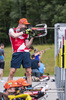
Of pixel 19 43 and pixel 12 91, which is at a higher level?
pixel 19 43

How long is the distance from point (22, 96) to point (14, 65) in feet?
9.46

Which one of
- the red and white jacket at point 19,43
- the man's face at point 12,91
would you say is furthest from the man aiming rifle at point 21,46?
the man's face at point 12,91

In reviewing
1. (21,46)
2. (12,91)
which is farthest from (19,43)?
(12,91)

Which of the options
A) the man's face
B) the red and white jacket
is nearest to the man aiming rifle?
the red and white jacket

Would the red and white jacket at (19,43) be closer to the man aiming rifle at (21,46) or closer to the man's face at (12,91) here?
the man aiming rifle at (21,46)

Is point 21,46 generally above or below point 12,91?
above

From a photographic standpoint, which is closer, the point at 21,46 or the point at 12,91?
the point at 12,91

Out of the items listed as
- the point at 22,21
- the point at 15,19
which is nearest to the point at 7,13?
the point at 15,19

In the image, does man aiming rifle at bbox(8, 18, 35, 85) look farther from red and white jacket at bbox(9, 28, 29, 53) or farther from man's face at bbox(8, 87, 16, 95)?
man's face at bbox(8, 87, 16, 95)

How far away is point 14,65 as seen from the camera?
23.5ft

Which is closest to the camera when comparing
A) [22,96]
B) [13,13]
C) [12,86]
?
[22,96]

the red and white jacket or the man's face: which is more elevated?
the red and white jacket

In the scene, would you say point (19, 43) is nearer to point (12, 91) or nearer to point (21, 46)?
point (21, 46)

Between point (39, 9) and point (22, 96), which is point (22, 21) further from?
point (39, 9)
